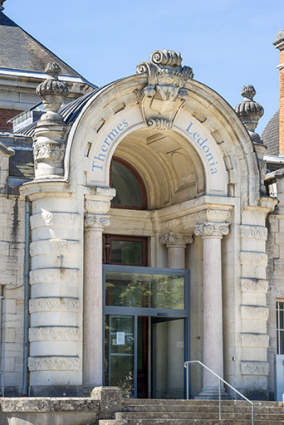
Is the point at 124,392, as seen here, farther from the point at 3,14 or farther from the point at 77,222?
the point at 3,14

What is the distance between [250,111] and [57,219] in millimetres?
5608

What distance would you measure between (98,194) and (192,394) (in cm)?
537

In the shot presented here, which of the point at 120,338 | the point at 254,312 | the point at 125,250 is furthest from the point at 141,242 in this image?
the point at 254,312

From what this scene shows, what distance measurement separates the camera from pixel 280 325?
2398 centimetres

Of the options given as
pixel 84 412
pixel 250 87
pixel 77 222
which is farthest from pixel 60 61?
pixel 84 412

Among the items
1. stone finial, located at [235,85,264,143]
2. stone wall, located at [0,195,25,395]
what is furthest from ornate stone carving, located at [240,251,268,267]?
stone wall, located at [0,195,25,395]

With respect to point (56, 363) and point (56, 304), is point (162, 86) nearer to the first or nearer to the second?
point (56, 304)

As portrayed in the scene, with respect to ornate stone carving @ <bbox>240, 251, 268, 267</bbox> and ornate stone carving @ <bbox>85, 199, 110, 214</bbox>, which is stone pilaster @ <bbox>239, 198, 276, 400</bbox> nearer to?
ornate stone carving @ <bbox>240, 251, 268, 267</bbox>

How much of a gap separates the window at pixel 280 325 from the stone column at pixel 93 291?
4.80m

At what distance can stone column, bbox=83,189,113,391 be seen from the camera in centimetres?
2106

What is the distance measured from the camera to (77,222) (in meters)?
21.3

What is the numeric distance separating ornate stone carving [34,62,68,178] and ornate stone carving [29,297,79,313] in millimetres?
2642

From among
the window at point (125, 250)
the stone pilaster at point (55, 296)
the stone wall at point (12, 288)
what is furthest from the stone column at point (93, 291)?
the window at point (125, 250)

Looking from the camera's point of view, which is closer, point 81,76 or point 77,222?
point 77,222
